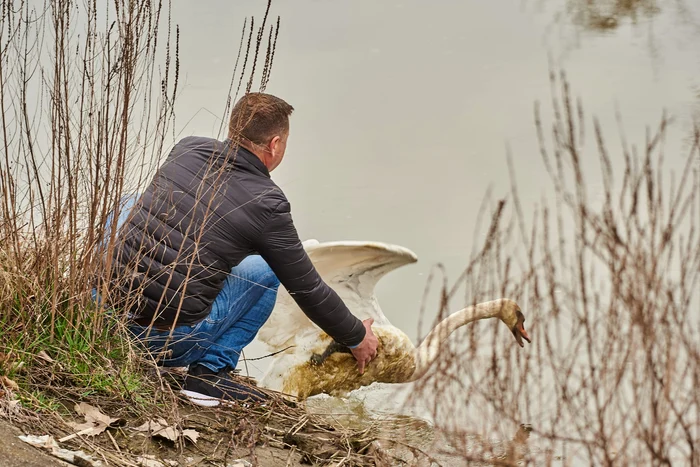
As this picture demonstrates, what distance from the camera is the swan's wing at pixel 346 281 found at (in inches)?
208

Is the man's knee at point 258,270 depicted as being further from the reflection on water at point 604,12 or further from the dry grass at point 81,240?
the reflection on water at point 604,12

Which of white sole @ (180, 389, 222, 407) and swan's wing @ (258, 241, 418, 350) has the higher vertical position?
swan's wing @ (258, 241, 418, 350)

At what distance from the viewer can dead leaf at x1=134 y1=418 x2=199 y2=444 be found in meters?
3.85

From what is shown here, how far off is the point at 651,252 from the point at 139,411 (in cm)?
219

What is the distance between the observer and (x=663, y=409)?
2.65m

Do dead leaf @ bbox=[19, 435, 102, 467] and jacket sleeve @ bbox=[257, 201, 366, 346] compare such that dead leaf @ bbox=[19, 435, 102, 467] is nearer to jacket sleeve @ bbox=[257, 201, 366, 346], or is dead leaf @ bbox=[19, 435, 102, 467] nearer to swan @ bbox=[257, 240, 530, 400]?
jacket sleeve @ bbox=[257, 201, 366, 346]

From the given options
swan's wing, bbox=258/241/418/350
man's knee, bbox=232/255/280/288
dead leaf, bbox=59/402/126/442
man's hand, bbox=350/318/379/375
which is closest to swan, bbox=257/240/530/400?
swan's wing, bbox=258/241/418/350

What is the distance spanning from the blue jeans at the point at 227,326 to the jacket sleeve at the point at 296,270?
212mm

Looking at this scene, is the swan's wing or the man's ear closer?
the man's ear

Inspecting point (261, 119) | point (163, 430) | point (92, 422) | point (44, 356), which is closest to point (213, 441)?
point (163, 430)

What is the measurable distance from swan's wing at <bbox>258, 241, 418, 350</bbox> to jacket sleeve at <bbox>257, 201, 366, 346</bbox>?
76 cm

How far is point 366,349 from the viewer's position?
4867 mm

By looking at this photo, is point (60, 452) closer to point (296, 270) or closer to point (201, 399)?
point (201, 399)

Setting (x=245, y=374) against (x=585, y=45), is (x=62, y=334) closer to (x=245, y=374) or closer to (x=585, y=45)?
(x=245, y=374)
